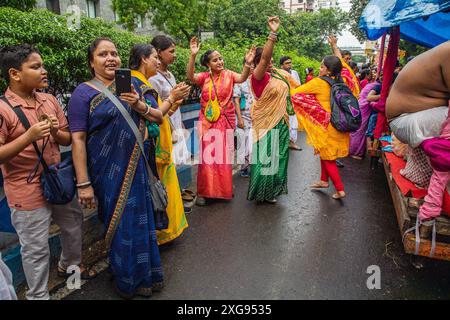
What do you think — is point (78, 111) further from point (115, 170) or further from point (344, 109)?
point (344, 109)

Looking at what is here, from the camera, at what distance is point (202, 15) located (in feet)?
50.2

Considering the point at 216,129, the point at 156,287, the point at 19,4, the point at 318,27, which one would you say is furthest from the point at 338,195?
the point at 318,27

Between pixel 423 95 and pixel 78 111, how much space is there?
7.97ft

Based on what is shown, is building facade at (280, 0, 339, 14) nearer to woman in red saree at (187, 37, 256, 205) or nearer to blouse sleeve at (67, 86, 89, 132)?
woman in red saree at (187, 37, 256, 205)

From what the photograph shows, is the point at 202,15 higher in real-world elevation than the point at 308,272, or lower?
higher

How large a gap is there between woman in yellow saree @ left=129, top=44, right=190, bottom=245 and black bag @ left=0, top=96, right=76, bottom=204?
2.18ft

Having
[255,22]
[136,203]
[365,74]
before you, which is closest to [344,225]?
[136,203]

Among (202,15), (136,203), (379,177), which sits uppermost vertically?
(202,15)

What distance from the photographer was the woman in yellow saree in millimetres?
2654

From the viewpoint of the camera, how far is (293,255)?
3244 millimetres

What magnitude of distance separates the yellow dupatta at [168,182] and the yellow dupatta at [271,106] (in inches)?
Result: 55.3
